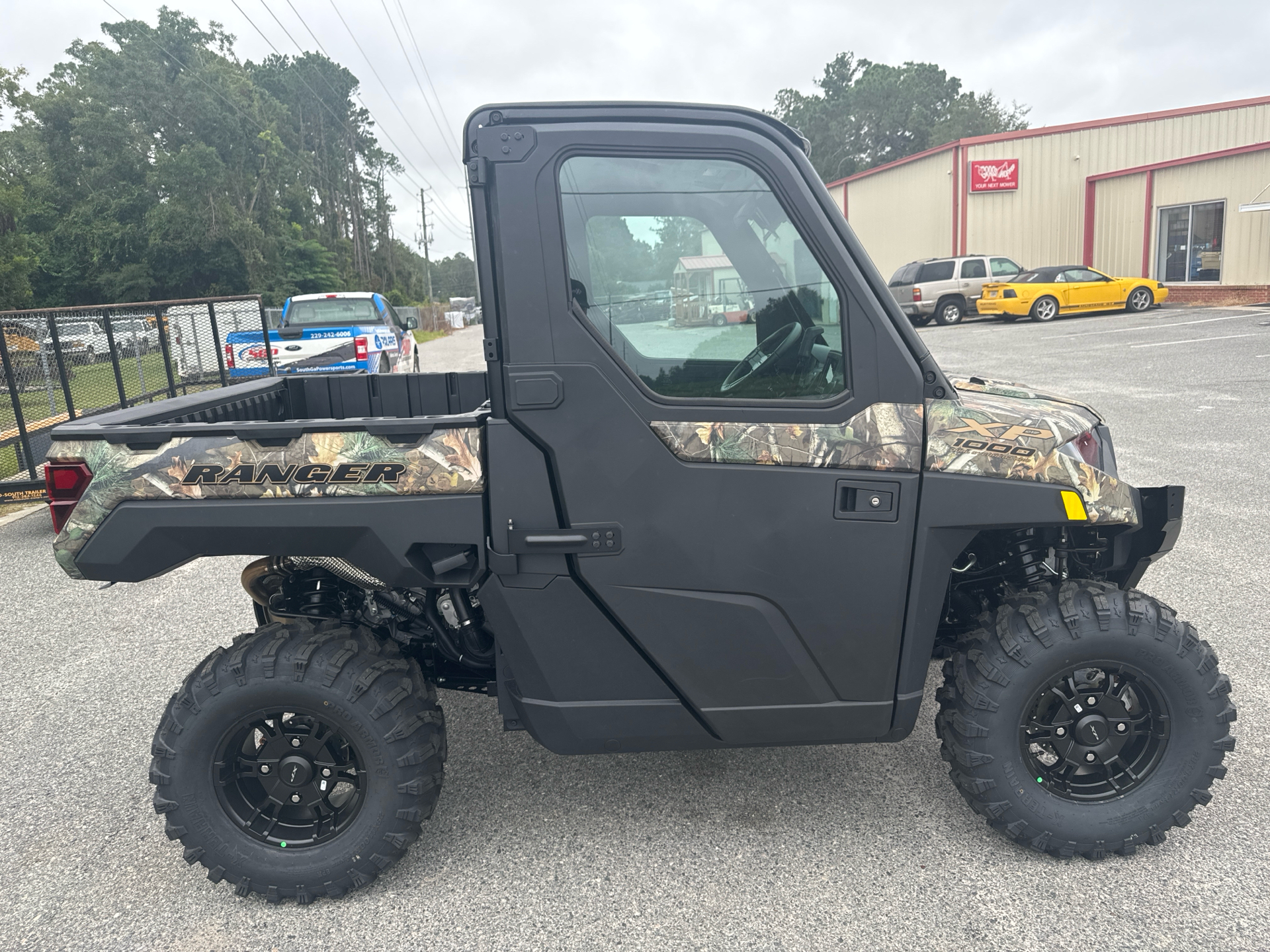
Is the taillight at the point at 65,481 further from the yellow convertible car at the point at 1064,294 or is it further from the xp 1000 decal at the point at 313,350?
the yellow convertible car at the point at 1064,294

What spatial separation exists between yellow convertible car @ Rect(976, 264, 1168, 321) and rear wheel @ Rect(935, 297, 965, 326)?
1.35 m

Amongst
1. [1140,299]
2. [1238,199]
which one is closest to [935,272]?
[1140,299]

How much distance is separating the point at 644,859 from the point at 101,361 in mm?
8842

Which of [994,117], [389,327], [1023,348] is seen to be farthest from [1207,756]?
[994,117]

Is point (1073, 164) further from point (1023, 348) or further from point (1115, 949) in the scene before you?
point (1115, 949)

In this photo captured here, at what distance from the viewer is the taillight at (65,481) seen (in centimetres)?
255

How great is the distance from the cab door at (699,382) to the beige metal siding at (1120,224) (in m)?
29.7

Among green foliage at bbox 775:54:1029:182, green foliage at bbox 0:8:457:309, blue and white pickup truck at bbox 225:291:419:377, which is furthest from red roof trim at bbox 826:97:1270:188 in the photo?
green foliage at bbox 775:54:1029:182

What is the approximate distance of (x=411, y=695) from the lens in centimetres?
274

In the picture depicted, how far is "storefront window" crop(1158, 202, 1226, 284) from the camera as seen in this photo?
2519 cm

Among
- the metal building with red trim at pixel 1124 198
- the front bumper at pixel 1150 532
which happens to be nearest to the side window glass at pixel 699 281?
the front bumper at pixel 1150 532

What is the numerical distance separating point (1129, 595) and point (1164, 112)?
31561 mm

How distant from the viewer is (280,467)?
2.53 meters

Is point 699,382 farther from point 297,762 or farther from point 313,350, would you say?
point 313,350
